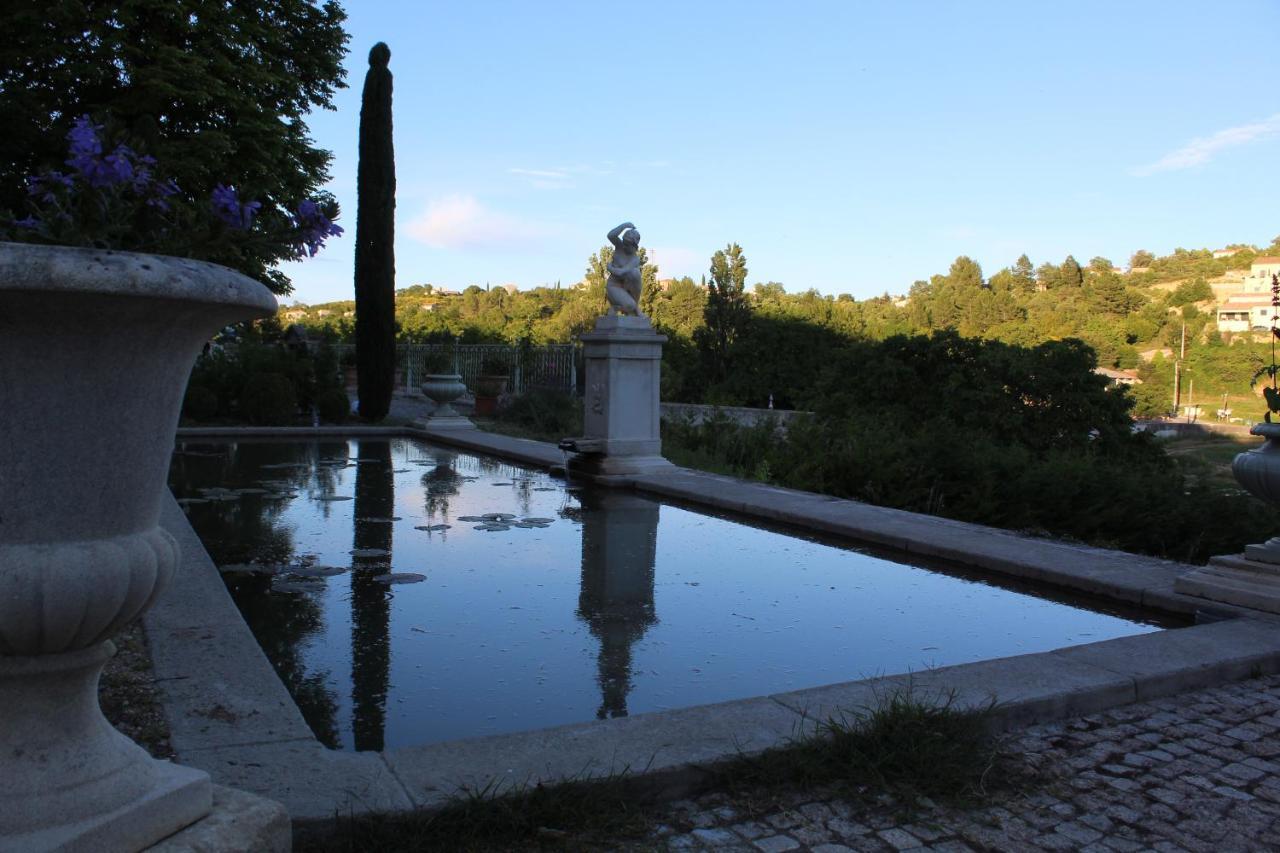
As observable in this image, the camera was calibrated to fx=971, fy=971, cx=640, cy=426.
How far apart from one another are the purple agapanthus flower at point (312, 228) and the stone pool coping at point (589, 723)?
1262 millimetres

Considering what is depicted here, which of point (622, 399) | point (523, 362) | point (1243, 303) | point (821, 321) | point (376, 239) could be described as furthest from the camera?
point (1243, 303)

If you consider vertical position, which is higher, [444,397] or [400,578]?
[444,397]

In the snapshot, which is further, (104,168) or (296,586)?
(296,586)

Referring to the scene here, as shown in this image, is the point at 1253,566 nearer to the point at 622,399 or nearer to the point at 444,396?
the point at 622,399

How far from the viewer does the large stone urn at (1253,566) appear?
433 cm

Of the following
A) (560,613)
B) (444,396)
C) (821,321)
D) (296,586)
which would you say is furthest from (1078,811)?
(821,321)

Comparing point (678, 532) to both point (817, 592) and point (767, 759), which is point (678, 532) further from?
point (767, 759)

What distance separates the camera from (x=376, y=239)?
18.5 metres

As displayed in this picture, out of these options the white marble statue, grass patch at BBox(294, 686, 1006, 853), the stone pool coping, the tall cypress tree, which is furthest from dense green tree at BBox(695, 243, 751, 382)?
grass patch at BBox(294, 686, 1006, 853)

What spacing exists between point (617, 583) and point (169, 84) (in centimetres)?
1483

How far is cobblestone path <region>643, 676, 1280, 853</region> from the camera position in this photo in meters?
2.28

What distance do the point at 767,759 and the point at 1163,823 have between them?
3.21 feet

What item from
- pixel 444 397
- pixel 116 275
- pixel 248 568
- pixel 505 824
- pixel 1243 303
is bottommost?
pixel 248 568

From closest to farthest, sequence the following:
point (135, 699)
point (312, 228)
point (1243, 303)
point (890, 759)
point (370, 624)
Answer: point (312, 228)
point (890, 759)
point (135, 699)
point (370, 624)
point (1243, 303)
